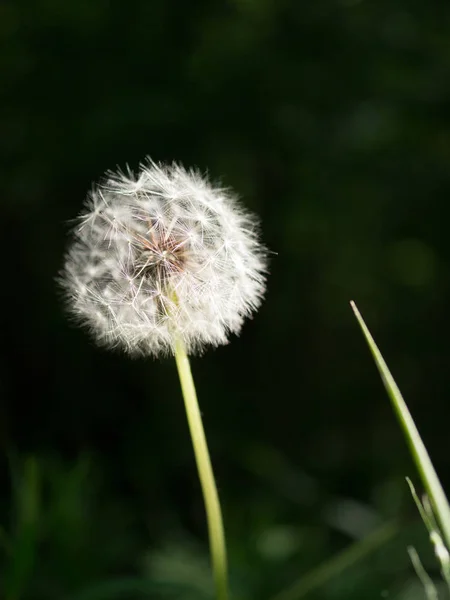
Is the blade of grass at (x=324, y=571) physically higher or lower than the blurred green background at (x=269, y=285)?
lower

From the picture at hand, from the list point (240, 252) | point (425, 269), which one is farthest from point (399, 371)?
point (240, 252)

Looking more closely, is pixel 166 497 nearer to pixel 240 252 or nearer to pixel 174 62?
pixel 174 62

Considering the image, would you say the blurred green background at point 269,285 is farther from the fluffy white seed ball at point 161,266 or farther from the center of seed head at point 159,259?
the center of seed head at point 159,259

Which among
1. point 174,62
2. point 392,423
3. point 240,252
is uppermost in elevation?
point 174,62

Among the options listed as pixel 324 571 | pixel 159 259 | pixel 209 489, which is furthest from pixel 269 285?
pixel 209 489

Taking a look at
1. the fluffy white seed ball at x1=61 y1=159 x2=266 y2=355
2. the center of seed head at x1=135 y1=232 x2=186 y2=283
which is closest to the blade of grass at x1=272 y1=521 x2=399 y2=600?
the fluffy white seed ball at x1=61 y1=159 x2=266 y2=355

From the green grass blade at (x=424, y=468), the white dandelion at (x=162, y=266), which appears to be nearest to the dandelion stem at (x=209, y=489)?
the white dandelion at (x=162, y=266)

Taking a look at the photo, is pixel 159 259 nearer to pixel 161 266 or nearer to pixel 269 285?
pixel 161 266
